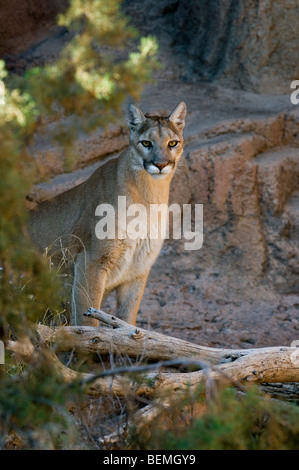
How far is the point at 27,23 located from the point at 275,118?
11.7ft

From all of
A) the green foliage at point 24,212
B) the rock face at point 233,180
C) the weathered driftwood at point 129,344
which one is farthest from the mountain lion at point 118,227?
the rock face at point 233,180

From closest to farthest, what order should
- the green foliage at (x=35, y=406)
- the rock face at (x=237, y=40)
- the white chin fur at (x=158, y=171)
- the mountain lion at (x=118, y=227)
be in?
the green foliage at (x=35, y=406) < the white chin fur at (x=158, y=171) < the mountain lion at (x=118, y=227) < the rock face at (x=237, y=40)

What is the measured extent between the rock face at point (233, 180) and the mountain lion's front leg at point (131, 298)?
81cm

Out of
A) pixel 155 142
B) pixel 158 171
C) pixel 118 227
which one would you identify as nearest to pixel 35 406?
pixel 118 227

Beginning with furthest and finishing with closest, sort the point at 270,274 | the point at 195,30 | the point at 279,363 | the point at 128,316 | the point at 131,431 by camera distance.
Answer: the point at 195,30 → the point at 270,274 → the point at 128,316 → the point at 279,363 → the point at 131,431

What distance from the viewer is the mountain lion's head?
5.00 m

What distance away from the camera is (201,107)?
7.24 metres

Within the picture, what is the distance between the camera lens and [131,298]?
5.40 metres

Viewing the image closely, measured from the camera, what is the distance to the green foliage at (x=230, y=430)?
8.80ft

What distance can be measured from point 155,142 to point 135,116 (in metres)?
0.37

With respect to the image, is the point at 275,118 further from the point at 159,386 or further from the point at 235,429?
the point at 235,429

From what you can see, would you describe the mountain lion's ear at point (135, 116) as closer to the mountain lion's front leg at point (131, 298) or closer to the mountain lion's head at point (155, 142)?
the mountain lion's head at point (155, 142)

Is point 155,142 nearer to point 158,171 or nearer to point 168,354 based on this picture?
point 158,171
